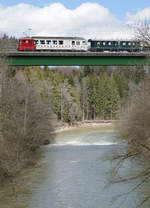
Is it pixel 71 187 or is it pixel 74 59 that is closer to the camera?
pixel 71 187

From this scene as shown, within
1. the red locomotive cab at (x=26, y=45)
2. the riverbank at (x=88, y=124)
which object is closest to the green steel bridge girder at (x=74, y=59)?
the red locomotive cab at (x=26, y=45)

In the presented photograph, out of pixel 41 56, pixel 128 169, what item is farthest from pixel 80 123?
pixel 128 169

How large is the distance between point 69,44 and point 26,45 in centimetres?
526

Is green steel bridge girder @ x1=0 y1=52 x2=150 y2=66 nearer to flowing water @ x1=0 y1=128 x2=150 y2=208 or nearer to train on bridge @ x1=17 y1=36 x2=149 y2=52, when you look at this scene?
train on bridge @ x1=17 y1=36 x2=149 y2=52

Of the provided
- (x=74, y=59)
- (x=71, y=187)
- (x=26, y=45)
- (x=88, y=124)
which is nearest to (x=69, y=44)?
(x=26, y=45)

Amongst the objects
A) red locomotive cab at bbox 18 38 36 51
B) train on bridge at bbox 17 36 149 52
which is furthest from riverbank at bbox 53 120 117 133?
red locomotive cab at bbox 18 38 36 51

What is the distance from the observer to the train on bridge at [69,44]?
139ft

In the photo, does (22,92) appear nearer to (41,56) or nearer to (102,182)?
(41,56)

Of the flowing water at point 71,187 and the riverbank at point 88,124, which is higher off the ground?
the flowing water at point 71,187

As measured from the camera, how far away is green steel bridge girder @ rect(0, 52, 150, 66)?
117 ft

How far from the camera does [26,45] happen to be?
43.4 m

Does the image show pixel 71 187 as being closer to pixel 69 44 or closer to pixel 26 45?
pixel 26 45

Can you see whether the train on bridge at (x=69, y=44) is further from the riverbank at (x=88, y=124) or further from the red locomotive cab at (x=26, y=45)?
the riverbank at (x=88, y=124)

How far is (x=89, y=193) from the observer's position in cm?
2252
